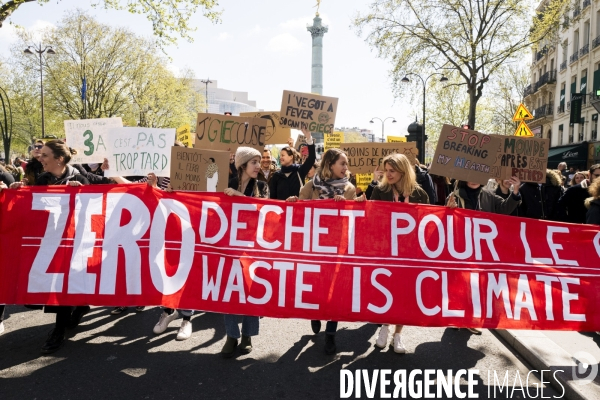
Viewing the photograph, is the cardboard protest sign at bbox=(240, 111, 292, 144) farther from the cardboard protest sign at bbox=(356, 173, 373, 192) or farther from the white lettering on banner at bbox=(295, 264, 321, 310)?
the white lettering on banner at bbox=(295, 264, 321, 310)

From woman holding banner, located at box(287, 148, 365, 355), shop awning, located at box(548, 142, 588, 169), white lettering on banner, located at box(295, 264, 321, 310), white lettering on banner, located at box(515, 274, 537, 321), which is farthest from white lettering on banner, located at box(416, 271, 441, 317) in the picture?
shop awning, located at box(548, 142, 588, 169)

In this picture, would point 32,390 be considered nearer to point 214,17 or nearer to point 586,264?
point 586,264

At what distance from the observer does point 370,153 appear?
6867mm

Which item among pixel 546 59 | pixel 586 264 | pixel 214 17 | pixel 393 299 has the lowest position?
pixel 393 299

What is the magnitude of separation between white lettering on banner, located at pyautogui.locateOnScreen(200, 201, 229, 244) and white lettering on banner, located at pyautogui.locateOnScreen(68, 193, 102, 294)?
3.08 feet

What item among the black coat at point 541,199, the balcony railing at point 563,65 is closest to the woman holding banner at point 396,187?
the black coat at point 541,199

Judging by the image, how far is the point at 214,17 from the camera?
557 inches

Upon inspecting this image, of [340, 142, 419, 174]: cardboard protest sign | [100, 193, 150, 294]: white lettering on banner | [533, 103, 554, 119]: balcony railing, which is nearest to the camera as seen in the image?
[100, 193, 150, 294]: white lettering on banner

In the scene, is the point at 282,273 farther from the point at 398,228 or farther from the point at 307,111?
the point at 307,111

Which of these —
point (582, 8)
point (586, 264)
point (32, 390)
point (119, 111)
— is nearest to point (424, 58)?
point (582, 8)

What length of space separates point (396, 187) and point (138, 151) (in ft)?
9.30

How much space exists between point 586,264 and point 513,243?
2.05 ft

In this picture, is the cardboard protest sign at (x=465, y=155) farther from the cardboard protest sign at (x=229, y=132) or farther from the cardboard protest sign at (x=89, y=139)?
the cardboard protest sign at (x=89, y=139)

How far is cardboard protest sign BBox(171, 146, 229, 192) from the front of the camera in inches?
190
